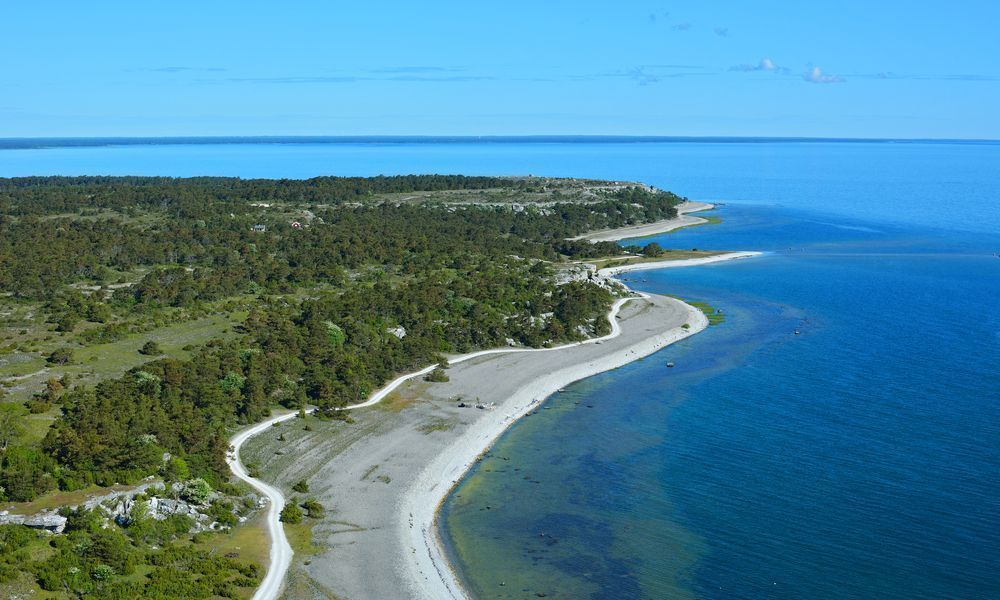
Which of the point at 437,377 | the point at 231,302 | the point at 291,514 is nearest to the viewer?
the point at 291,514

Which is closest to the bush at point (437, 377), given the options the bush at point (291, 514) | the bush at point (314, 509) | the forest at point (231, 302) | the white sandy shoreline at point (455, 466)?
the forest at point (231, 302)

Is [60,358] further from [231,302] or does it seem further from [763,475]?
[763,475]

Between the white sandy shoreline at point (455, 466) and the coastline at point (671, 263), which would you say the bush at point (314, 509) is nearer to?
the white sandy shoreline at point (455, 466)

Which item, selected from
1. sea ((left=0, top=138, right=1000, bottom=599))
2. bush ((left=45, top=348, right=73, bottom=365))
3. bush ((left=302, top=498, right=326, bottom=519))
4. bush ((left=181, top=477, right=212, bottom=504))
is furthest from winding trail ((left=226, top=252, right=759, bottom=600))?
bush ((left=45, top=348, right=73, bottom=365))

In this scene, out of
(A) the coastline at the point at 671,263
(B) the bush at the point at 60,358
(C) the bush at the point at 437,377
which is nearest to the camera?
(B) the bush at the point at 60,358

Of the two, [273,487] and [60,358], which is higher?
[60,358]

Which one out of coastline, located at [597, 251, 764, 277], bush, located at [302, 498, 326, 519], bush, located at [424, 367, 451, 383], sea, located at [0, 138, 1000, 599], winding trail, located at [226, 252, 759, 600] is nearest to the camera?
winding trail, located at [226, 252, 759, 600]

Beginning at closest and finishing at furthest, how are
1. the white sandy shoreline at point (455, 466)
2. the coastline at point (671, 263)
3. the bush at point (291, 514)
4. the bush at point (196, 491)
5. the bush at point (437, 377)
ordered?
the white sandy shoreline at point (455, 466), the bush at point (196, 491), the bush at point (291, 514), the bush at point (437, 377), the coastline at point (671, 263)

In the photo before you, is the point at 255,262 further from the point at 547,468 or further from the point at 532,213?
the point at 532,213

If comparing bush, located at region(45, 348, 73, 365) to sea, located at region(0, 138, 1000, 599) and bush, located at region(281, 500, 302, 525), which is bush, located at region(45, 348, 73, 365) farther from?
sea, located at region(0, 138, 1000, 599)

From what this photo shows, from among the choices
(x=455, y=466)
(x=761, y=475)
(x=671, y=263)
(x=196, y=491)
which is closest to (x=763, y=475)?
(x=761, y=475)
